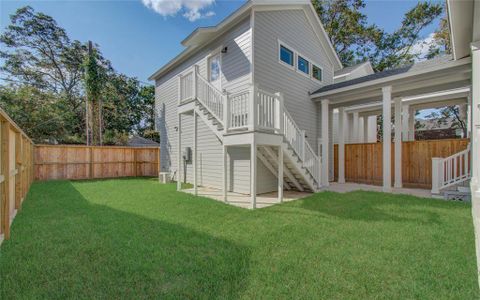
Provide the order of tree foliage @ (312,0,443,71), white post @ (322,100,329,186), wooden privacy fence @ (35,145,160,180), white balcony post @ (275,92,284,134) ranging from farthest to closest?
1. tree foliage @ (312,0,443,71)
2. wooden privacy fence @ (35,145,160,180)
3. white post @ (322,100,329,186)
4. white balcony post @ (275,92,284,134)

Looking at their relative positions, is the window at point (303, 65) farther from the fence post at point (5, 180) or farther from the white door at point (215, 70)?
the fence post at point (5, 180)

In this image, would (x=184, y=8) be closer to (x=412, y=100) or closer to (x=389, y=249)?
(x=412, y=100)

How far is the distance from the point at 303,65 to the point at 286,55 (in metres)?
1.31

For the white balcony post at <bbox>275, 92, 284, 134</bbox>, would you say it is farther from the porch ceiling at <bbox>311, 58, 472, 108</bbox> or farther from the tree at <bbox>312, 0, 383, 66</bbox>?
the tree at <bbox>312, 0, 383, 66</bbox>

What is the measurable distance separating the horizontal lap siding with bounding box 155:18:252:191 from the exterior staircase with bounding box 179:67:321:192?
1230 millimetres

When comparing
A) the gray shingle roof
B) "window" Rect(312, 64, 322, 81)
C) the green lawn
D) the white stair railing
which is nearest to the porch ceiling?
the gray shingle roof

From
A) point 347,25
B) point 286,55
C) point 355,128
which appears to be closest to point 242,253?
point 286,55

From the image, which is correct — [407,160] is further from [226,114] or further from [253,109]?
[226,114]

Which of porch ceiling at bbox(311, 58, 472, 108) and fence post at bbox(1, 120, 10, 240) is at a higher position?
porch ceiling at bbox(311, 58, 472, 108)

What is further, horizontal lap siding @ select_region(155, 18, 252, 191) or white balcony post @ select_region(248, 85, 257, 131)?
→ horizontal lap siding @ select_region(155, 18, 252, 191)

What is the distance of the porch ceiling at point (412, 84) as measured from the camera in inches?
250

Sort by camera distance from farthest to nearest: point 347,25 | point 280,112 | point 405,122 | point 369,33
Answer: point 369,33 < point 347,25 < point 405,122 < point 280,112

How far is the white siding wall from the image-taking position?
756 centimetres

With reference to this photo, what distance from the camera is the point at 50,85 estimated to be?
19984 millimetres
